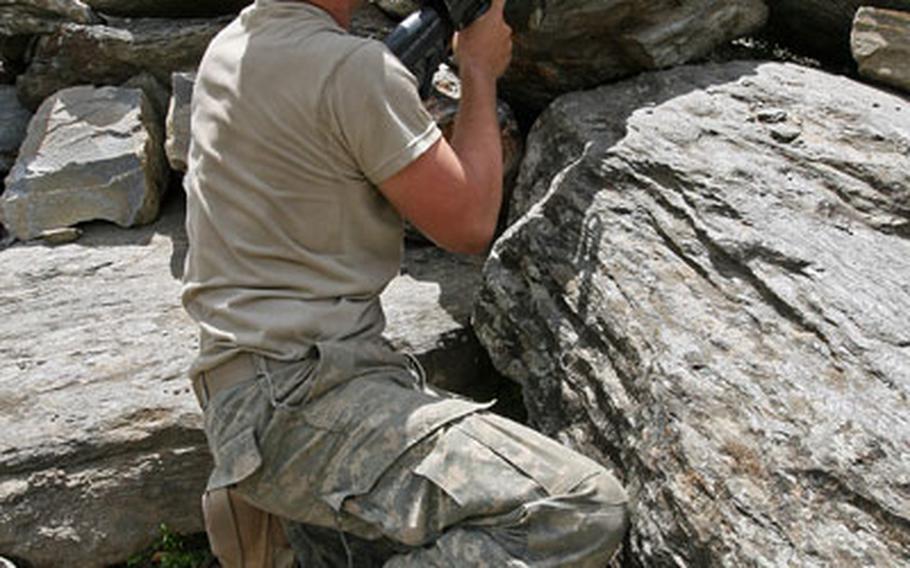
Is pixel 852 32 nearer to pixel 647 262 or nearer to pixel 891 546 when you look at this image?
pixel 647 262

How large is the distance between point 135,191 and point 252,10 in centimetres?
318

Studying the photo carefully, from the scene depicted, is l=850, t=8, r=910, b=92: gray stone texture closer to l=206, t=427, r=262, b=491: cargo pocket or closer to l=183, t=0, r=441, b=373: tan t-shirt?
l=183, t=0, r=441, b=373: tan t-shirt

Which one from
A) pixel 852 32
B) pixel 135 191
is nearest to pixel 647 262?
pixel 852 32

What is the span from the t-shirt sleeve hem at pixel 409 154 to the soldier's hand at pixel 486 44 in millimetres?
692

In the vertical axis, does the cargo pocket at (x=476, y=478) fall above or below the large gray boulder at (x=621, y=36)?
below

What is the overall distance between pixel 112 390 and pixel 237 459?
193 centimetres

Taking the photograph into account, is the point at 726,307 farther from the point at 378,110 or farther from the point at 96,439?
the point at 96,439

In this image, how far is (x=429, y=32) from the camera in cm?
416

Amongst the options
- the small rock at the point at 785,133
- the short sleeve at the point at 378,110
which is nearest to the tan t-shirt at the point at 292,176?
the short sleeve at the point at 378,110

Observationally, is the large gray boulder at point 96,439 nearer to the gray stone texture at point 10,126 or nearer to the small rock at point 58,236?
the small rock at point 58,236

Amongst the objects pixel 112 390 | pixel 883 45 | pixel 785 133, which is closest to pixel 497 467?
pixel 785 133

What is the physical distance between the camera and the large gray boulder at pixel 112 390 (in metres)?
5.05

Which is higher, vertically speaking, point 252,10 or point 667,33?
point 252,10

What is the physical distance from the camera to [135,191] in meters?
6.75
